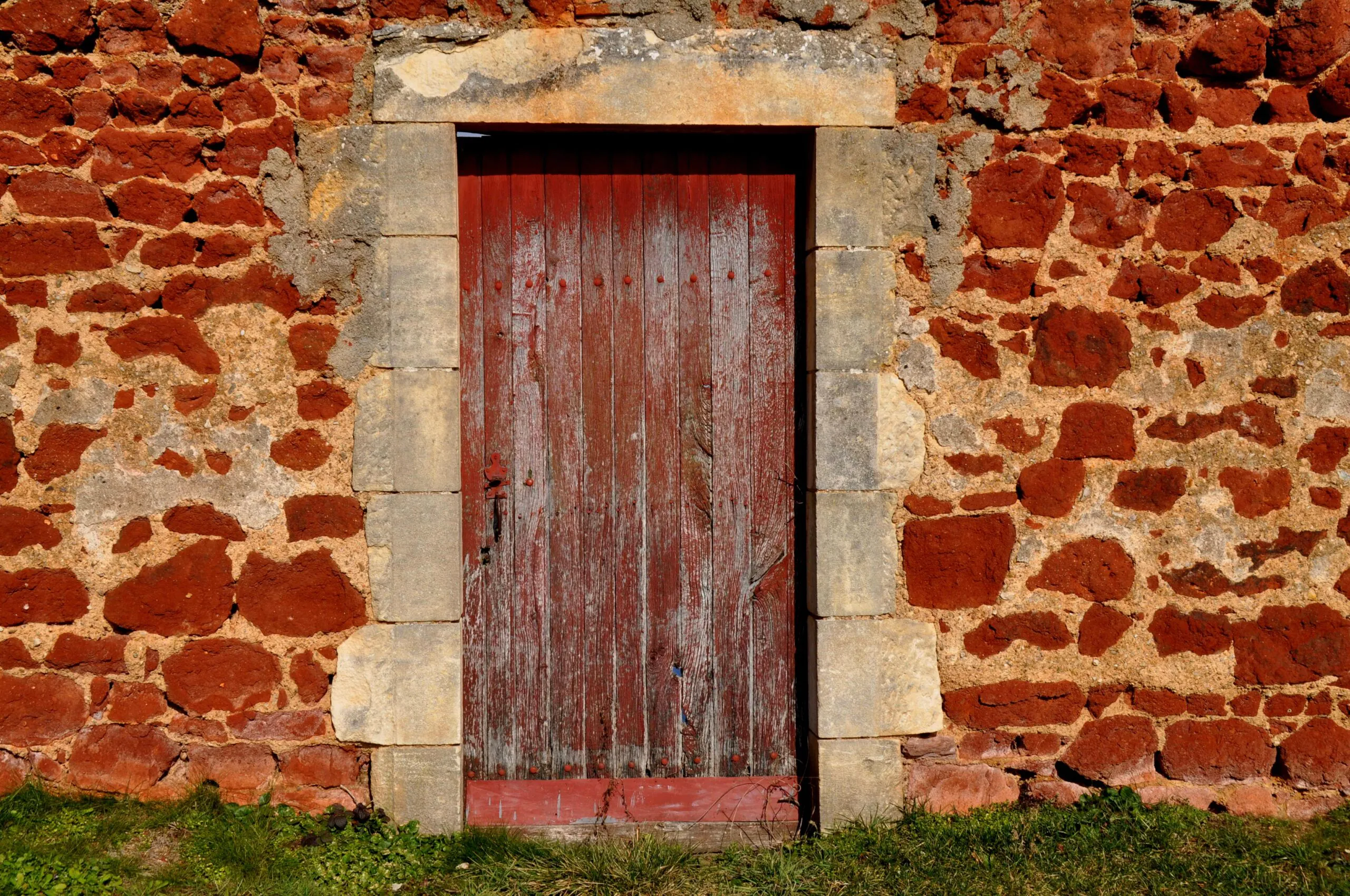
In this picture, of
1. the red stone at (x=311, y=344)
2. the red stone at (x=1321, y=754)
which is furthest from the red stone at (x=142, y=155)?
the red stone at (x=1321, y=754)

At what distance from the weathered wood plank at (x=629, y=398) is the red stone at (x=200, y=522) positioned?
1.20 metres

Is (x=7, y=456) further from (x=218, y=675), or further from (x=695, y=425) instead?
(x=695, y=425)

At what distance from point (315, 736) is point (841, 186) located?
2373mm

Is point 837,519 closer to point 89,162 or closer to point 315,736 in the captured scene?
point 315,736

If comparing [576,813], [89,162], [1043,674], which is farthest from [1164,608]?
[89,162]

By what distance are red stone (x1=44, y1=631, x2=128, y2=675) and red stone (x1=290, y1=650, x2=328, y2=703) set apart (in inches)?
20.2

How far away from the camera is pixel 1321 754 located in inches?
128

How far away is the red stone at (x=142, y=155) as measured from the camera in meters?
3.08

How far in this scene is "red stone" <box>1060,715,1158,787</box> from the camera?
3232 mm

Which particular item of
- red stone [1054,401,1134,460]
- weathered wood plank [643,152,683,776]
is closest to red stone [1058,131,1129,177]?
red stone [1054,401,1134,460]

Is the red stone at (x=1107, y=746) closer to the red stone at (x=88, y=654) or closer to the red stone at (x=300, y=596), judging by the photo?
the red stone at (x=300, y=596)

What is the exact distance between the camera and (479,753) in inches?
132

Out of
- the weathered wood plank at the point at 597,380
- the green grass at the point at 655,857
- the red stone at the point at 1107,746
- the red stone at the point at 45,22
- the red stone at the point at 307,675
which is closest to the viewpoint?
the green grass at the point at 655,857

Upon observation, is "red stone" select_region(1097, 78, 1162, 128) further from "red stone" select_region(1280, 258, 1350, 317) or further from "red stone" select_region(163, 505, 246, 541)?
"red stone" select_region(163, 505, 246, 541)
